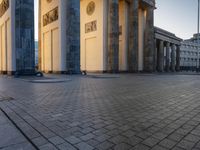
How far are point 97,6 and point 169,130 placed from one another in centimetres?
2715

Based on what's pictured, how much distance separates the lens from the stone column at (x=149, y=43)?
3300 centimetres

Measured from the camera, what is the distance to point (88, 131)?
2.85 metres

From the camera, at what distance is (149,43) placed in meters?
33.0

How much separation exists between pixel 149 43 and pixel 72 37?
58.0 ft

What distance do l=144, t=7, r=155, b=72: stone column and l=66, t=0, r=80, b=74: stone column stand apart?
1703cm

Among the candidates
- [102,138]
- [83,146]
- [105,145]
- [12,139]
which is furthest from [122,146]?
[12,139]

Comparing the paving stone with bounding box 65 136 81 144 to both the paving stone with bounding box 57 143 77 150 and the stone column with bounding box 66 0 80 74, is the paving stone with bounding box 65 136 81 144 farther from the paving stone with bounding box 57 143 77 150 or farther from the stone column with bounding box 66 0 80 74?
the stone column with bounding box 66 0 80 74

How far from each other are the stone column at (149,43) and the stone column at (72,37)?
55.9 feet

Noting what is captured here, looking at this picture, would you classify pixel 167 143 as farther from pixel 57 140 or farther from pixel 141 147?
pixel 57 140

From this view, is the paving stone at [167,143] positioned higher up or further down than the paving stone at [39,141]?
further down

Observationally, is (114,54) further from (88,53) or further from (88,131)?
(88,131)

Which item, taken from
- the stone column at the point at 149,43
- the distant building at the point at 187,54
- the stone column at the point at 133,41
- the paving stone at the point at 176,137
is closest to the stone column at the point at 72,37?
the stone column at the point at 133,41

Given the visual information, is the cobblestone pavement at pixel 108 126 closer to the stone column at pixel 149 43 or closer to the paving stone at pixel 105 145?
the paving stone at pixel 105 145

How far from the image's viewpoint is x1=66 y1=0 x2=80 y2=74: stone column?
64.7 feet
